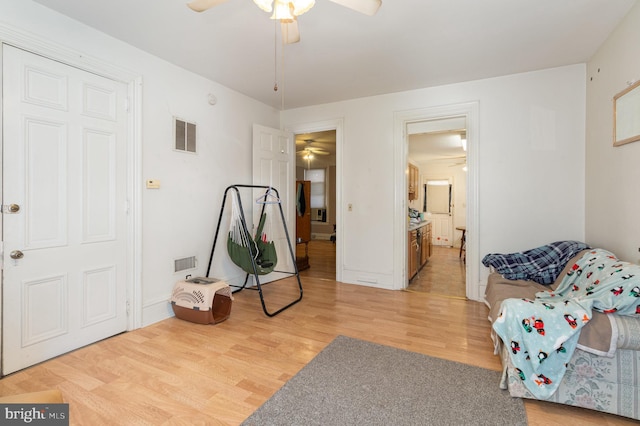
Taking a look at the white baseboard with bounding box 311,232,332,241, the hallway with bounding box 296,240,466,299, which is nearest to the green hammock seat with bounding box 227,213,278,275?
the hallway with bounding box 296,240,466,299

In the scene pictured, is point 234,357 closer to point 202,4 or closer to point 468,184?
point 202,4

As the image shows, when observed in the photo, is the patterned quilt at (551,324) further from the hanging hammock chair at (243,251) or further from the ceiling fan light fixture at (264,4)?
the hanging hammock chair at (243,251)

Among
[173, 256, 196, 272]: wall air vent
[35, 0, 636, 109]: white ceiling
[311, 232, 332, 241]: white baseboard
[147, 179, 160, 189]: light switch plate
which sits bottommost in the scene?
[311, 232, 332, 241]: white baseboard

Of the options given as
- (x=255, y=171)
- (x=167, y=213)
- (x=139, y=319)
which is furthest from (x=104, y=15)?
(x=139, y=319)

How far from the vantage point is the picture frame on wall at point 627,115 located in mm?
2197

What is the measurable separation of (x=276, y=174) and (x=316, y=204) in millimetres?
5339

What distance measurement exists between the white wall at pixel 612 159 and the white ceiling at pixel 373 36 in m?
0.17

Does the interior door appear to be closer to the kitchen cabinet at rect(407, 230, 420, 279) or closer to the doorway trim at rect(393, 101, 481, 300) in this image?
the kitchen cabinet at rect(407, 230, 420, 279)

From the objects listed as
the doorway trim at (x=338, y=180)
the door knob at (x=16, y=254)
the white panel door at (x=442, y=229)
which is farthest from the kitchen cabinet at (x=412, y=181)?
the door knob at (x=16, y=254)

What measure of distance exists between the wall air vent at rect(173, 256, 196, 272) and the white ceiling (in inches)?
81.8

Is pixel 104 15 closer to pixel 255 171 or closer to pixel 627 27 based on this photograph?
pixel 255 171

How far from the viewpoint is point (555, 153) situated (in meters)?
3.36

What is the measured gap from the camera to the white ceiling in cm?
230

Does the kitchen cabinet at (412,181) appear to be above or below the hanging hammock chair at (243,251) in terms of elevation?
above
